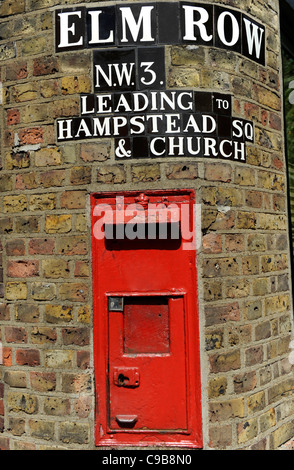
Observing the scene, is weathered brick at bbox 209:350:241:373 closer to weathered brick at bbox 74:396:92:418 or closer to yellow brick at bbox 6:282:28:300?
weathered brick at bbox 74:396:92:418

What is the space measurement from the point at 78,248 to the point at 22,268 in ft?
1.22

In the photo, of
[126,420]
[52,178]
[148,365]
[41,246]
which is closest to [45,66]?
Answer: [52,178]

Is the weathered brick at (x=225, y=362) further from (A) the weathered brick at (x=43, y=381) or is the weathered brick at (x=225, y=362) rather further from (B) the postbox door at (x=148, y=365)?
(A) the weathered brick at (x=43, y=381)

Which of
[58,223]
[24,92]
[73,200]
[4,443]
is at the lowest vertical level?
[4,443]

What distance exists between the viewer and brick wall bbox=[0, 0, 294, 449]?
225 centimetres

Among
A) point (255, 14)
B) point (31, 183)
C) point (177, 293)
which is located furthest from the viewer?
point (255, 14)

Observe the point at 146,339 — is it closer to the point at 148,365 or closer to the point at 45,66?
the point at 148,365

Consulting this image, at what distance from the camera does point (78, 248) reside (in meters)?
2.28

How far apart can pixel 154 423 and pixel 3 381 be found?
92 centimetres

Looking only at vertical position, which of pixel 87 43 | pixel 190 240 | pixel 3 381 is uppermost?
pixel 87 43

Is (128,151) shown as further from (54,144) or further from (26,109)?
(26,109)

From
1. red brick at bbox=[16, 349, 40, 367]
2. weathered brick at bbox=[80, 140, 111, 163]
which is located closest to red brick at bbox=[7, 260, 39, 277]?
red brick at bbox=[16, 349, 40, 367]
